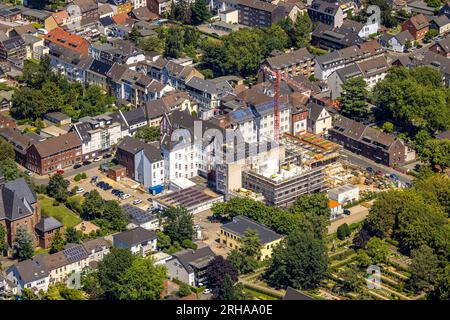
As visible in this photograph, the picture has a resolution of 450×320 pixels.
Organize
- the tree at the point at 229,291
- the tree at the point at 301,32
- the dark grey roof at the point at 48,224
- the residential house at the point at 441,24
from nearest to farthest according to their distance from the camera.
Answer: the tree at the point at 229,291
the dark grey roof at the point at 48,224
the tree at the point at 301,32
the residential house at the point at 441,24

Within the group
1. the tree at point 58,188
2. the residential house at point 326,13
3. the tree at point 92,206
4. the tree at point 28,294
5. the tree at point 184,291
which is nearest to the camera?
the tree at point 184,291

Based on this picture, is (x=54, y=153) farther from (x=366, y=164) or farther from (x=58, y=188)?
(x=366, y=164)

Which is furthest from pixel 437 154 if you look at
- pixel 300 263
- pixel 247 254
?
pixel 300 263

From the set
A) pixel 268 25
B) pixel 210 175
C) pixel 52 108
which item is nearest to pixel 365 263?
pixel 210 175

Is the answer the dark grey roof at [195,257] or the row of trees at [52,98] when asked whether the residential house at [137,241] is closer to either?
the dark grey roof at [195,257]

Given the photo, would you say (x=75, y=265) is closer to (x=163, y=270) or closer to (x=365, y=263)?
(x=163, y=270)

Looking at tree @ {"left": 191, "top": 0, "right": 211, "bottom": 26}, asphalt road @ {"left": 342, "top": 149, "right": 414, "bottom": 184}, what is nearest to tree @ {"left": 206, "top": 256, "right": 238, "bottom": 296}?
asphalt road @ {"left": 342, "top": 149, "right": 414, "bottom": 184}

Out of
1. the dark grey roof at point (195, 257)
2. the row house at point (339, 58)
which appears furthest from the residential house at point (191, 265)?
the row house at point (339, 58)
